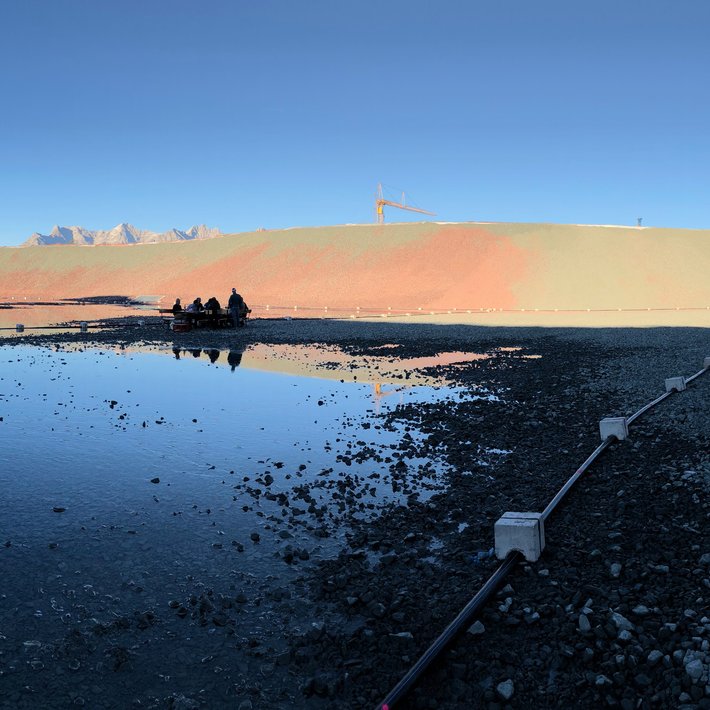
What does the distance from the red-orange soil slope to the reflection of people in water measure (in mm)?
53277

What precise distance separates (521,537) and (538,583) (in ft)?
1.67

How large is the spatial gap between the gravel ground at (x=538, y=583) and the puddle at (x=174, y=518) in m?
0.46

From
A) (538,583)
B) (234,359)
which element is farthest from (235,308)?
(538,583)

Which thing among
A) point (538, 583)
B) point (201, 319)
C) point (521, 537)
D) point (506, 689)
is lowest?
point (506, 689)

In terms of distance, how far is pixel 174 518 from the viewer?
8070mm

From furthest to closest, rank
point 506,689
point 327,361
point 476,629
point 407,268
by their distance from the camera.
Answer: point 407,268 < point 327,361 < point 476,629 < point 506,689

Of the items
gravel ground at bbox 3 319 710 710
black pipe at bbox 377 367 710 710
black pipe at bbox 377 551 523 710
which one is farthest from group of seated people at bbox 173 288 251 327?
black pipe at bbox 377 551 523 710

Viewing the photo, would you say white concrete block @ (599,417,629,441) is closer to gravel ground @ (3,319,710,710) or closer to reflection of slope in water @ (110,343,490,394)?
gravel ground @ (3,319,710,710)

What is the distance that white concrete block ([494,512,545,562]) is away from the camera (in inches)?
253

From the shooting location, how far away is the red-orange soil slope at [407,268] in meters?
86.6

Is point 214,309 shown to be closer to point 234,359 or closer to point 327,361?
point 234,359

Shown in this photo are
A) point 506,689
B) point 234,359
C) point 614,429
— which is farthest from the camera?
point 234,359

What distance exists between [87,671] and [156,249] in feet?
492

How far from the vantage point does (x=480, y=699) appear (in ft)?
14.7
